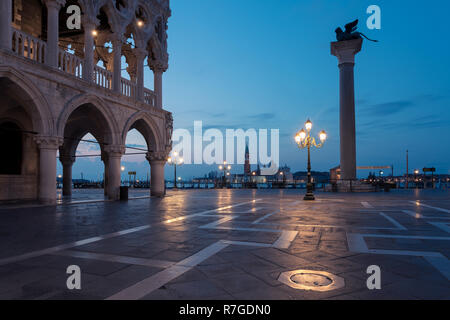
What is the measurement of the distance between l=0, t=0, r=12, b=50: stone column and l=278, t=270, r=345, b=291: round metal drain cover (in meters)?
14.1

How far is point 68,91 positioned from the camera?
14266 mm

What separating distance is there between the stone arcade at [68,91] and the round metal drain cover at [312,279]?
13302 mm

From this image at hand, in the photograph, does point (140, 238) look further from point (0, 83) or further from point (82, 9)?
point (82, 9)

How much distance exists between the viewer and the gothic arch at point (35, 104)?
11.9 metres

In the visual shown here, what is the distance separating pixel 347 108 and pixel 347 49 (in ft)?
21.1

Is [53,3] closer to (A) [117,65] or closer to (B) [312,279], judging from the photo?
(A) [117,65]

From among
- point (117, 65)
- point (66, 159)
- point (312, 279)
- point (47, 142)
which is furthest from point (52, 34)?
point (312, 279)

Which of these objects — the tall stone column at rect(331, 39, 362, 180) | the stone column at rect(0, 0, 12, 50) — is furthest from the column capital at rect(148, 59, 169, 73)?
the tall stone column at rect(331, 39, 362, 180)

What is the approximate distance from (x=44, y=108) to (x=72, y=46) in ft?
32.4

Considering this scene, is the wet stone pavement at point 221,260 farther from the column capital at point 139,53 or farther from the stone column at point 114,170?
the column capital at point 139,53

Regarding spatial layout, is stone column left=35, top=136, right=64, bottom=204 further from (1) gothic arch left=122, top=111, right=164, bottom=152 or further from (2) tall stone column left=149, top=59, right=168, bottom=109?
(2) tall stone column left=149, top=59, right=168, bottom=109

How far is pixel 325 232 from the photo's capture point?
688 cm

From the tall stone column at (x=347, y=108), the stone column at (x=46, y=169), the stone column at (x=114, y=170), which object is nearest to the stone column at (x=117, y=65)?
the stone column at (x=114, y=170)

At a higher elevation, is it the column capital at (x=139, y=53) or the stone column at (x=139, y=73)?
the column capital at (x=139, y=53)
